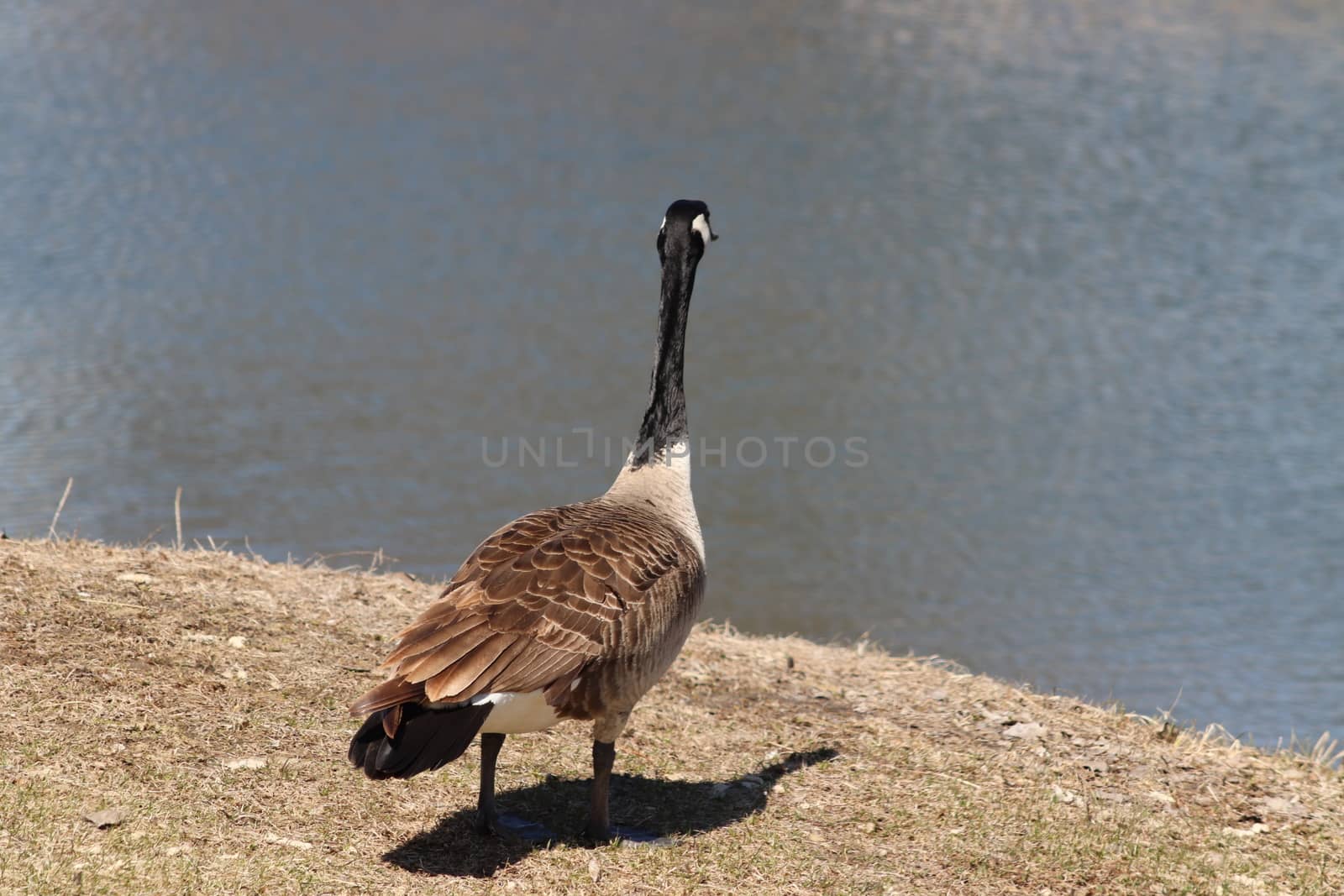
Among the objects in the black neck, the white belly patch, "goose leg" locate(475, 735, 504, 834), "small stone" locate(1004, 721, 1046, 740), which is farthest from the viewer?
"small stone" locate(1004, 721, 1046, 740)

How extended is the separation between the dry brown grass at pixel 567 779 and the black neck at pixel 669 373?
148 cm

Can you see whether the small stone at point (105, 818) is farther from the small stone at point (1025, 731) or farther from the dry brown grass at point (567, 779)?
the small stone at point (1025, 731)

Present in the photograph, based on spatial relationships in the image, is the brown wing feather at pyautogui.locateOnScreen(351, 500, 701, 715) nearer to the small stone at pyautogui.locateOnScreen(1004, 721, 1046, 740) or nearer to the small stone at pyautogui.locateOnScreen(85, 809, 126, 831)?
the small stone at pyautogui.locateOnScreen(85, 809, 126, 831)

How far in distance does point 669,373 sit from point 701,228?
27.8 inches

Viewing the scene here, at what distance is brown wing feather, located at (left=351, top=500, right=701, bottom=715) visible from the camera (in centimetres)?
416

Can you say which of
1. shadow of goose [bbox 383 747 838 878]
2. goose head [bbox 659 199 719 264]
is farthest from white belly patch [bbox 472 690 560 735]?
goose head [bbox 659 199 719 264]

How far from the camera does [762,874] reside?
475cm

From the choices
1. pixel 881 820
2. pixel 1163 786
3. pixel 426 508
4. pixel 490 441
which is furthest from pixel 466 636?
pixel 490 441

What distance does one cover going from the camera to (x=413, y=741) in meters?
3.98

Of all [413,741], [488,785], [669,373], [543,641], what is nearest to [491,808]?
[488,785]

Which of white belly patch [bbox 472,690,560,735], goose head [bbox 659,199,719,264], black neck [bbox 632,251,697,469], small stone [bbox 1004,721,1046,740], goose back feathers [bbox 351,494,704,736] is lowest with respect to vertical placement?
small stone [bbox 1004,721,1046,740]

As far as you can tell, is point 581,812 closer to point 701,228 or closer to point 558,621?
point 558,621

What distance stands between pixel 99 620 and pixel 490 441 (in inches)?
246

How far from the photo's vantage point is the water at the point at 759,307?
34.7ft
